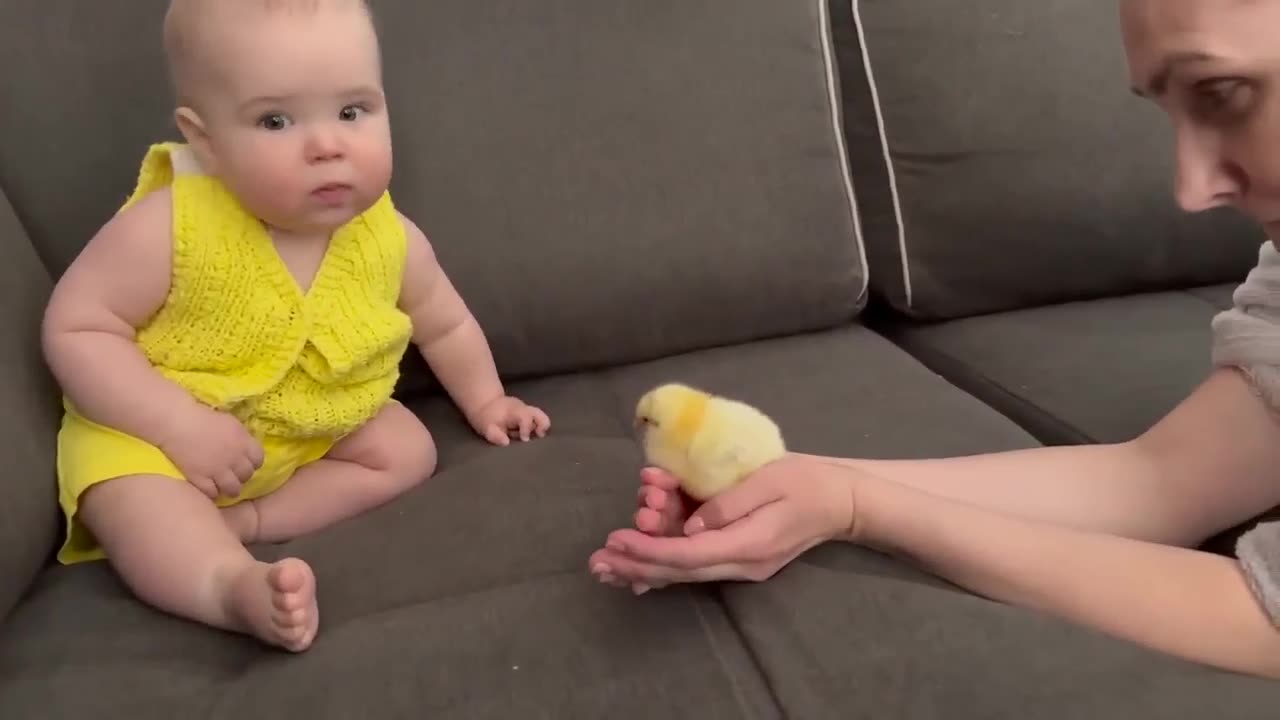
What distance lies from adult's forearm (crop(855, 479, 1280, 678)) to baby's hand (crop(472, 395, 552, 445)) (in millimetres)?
386

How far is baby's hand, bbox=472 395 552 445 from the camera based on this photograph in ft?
3.61

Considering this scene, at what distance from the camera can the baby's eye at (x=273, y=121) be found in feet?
3.05

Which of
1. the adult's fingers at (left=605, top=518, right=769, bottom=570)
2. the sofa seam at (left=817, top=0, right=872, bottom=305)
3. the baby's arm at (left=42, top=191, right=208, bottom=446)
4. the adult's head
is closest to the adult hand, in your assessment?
the adult's fingers at (left=605, top=518, right=769, bottom=570)

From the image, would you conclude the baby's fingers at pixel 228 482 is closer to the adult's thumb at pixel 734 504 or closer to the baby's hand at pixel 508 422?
the baby's hand at pixel 508 422

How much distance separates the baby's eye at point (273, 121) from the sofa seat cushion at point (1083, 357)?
74cm

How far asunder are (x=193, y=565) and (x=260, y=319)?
0.23 meters

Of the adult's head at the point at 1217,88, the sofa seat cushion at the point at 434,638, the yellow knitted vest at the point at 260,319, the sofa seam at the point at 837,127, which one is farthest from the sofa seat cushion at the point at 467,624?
the adult's head at the point at 1217,88

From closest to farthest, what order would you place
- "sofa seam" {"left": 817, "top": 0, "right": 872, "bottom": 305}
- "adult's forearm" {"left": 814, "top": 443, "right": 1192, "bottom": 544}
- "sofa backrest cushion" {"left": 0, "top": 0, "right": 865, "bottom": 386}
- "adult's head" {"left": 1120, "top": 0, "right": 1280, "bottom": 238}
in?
"adult's head" {"left": 1120, "top": 0, "right": 1280, "bottom": 238} → "adult's forearm" {"left": 814, "top": 443, "right": 1192, "bottom": 544} → "sofa backrest cushion" {"left": 0, "top": 0, "right": 865, "bottom": 386} → "sofa seam" {"left": 817, "top": 0, "right": 872, "bottom": 305}

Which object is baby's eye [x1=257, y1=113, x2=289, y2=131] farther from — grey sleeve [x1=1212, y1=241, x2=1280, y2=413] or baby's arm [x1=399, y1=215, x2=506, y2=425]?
grey sleeve [x1=1212, y1=241, x2=1280, y2=413]

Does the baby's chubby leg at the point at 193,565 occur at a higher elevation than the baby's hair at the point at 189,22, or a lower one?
lower

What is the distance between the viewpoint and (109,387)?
0.92m

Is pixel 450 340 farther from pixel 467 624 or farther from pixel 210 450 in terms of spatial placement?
pixel 467 624

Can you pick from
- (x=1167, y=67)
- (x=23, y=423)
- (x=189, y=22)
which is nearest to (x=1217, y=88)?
(x=1167, y=67)

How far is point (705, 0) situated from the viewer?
1234 mm
